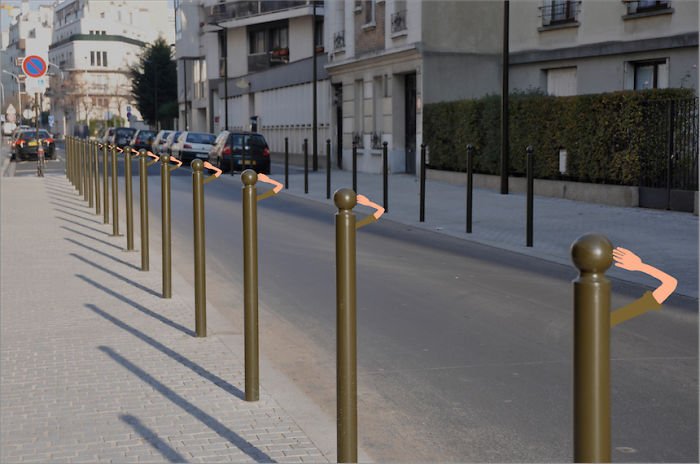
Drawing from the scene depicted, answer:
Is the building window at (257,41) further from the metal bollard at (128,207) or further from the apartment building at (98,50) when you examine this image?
the metal bollard at (128,207)

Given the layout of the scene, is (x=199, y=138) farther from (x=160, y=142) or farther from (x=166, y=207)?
(x=166, y=207)

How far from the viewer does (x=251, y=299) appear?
5379 mm

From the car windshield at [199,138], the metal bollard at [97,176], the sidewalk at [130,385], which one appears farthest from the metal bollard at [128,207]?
the car windshield at [199,138]

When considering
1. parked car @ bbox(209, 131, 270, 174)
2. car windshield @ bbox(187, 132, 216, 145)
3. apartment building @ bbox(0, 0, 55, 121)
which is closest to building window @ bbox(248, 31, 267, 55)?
car windshield @ bbox(187, 132, 216, 145)

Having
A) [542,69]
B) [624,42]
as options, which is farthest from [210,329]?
[542,69]

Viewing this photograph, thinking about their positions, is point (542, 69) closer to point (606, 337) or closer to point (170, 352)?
point (170, 352)

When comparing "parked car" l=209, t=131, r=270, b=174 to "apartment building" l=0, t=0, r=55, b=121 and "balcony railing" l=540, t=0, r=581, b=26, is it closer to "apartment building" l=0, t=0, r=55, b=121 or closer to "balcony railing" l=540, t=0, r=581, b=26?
"balcony railing" l=540, t=0, r=581, b=26

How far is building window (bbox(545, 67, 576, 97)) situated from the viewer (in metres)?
27.9

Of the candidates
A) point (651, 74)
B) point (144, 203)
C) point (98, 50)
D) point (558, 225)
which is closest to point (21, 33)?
point (98, 50)

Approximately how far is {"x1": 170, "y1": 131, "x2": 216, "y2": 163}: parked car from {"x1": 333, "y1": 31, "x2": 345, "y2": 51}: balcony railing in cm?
651

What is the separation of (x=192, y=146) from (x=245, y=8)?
23427mm

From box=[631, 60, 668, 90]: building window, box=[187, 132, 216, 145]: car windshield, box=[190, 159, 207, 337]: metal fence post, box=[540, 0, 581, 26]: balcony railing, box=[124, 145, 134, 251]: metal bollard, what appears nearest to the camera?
box=[190, 159, 207, 337]: metal fence post

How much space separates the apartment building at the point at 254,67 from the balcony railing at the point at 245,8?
2.3 inches

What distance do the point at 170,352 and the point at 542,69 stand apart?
78.9 ft
